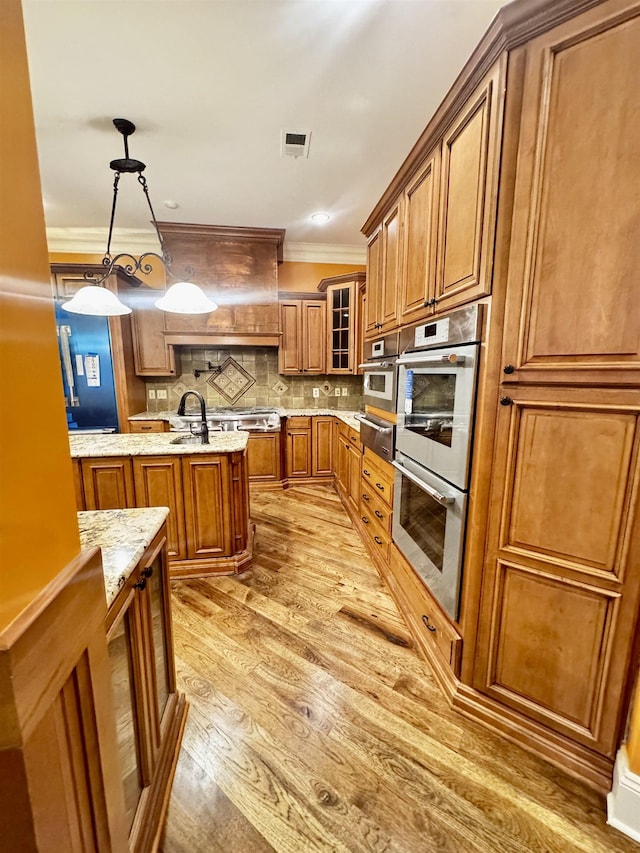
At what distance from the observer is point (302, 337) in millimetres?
4145

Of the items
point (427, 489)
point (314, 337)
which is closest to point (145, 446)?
point (427, 489)

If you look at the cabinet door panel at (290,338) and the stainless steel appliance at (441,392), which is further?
the cabinet door panel at (290,338)

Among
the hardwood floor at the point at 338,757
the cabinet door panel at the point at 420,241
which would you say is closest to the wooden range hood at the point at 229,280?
the cabinet door panel at the point at 420,241

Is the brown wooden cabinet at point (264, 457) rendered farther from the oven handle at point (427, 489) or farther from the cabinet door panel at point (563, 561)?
the cabinet door panel at point (563, 561)

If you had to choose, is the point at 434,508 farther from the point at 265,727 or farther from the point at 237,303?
the point at 237,303

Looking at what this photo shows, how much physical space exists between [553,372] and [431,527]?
0.91m

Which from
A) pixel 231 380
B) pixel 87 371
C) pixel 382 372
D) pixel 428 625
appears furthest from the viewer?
pixel 231 380

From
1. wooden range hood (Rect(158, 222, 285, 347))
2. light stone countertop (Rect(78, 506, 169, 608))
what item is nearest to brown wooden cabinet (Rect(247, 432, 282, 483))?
wooden range hood (Rect(158, 222, 285, 347))

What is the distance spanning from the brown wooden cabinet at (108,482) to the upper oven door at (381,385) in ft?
5.57

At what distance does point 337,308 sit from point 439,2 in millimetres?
2690

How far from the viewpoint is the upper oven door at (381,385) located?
7.14ft

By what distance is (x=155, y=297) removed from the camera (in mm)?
3820

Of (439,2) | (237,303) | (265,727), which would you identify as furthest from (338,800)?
(237,303)

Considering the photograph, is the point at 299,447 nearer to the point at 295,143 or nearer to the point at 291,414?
the point at 291,414
